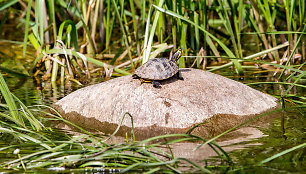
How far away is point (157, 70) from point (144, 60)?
84 centimetres

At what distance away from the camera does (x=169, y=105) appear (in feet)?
11.6

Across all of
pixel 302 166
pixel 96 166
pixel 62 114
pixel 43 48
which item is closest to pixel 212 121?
pixel 302 166

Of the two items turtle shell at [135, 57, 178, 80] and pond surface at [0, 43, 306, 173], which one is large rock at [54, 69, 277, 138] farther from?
pond surface at [0, 43, 306, 173]

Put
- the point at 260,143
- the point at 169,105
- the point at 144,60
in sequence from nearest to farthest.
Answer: the point at 260,143, the point at 169,105, the point at 144,60

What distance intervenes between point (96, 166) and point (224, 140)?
1.13m

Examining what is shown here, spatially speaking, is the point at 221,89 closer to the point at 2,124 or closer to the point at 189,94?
the point at 189,94

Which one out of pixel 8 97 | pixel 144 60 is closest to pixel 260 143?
pixel 144 60

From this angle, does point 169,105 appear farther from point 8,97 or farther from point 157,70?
point 8,97

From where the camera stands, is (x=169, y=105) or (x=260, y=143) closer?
(x=260, y=143)

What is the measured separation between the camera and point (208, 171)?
230 cm

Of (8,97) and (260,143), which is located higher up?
(8,97)

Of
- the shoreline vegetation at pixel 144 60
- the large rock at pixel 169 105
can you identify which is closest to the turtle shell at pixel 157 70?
the large rock at pixel 169 105

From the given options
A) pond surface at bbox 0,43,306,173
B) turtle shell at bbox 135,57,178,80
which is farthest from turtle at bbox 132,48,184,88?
Answer: pond surface at bbox 0,43,306,173

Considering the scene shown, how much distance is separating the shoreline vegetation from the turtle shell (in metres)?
0.23
